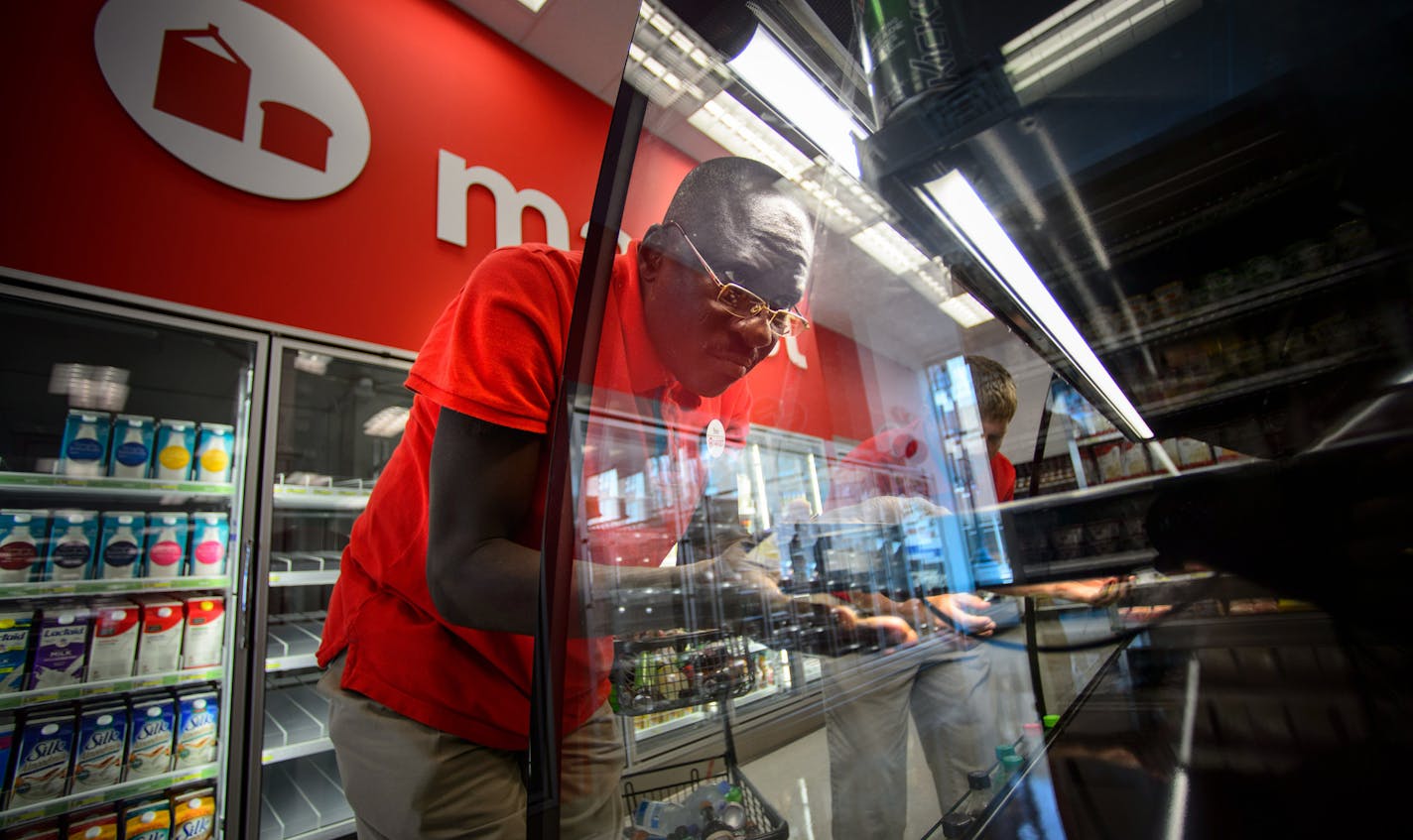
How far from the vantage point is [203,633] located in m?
2.29

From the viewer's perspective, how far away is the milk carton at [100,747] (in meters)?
2.05

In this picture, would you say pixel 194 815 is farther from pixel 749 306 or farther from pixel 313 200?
pixel 749 306

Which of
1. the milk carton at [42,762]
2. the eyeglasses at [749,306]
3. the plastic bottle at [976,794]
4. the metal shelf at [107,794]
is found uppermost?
the eyeglasses at [749,306]

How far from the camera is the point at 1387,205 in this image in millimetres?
315

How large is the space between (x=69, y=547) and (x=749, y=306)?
9.38 ft

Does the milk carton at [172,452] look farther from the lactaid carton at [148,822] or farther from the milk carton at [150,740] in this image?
the lactaid carton at [148,822]

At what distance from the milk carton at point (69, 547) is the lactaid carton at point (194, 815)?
86 cm

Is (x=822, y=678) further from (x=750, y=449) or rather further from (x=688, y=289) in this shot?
(x=688, y=289)

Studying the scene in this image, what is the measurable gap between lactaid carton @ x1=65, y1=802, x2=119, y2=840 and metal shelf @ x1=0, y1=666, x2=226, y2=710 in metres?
0.38

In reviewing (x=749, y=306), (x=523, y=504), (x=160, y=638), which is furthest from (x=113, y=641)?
(x=749, y=306)

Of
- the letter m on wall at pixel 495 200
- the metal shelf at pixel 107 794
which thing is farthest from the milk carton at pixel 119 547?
the letter m on wall at pixel 495 200

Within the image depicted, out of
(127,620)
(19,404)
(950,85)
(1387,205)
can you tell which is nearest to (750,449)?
(950,85)

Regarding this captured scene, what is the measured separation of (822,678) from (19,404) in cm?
303

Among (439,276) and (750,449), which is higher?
(439,276)
